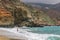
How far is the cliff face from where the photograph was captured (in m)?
15.7

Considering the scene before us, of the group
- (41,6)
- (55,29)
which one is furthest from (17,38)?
(55,29)

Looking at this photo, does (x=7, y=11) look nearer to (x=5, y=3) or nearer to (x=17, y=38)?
(x=5, y=3)

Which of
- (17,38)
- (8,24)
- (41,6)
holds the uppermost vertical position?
(41,6)

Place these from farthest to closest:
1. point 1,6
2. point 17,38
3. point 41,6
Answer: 1. point 1,6
2. point 41,6
3. point 17,38

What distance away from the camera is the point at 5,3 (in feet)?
55.4

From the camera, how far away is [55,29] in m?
14.8

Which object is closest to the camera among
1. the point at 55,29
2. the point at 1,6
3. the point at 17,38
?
the point at 17,38

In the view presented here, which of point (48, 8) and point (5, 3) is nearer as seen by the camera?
point (48, 8)

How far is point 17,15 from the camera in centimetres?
1648

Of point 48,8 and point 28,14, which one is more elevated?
point 48,8

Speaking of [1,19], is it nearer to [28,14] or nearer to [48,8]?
[28,14]

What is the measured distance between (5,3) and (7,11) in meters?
0.87

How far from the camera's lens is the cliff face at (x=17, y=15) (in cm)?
1570

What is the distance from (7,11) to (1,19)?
0.66 metres
